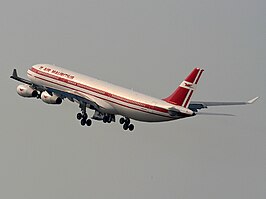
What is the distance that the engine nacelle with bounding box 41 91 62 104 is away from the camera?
167 meters

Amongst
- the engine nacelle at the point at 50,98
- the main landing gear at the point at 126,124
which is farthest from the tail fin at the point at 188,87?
the engine nacelle at the point at 50,98

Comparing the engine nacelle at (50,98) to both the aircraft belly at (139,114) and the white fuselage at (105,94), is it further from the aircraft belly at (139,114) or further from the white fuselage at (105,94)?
the aircraft belly at (139,114)

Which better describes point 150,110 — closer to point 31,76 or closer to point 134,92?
point 134,92

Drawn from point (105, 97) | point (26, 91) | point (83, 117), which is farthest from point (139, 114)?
point (26, 91)

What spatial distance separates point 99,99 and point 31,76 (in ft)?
54.6

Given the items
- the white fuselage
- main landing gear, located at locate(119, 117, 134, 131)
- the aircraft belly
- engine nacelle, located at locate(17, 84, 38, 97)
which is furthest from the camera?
engine nacelle, located at locate(17, 84, 38, 97)

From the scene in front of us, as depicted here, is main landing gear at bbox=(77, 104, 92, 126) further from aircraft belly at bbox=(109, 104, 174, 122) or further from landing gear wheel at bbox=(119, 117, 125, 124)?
aircraft belly at bbox=(109, 104, 174, 122)

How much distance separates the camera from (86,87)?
166 metres

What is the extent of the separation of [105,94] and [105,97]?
0.42 meters

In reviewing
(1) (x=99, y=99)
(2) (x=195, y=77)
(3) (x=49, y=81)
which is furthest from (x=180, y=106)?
(3) (x=49, y=81)

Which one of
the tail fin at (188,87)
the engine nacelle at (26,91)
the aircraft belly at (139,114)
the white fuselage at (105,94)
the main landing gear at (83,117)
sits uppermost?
the tail fin at (188,87)

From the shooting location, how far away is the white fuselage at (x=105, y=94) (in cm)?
15612

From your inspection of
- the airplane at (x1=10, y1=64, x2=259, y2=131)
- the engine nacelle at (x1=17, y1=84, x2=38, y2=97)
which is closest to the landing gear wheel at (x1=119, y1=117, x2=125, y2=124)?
the airplane at (x1=10, y1=64, x2=259, y2=131)

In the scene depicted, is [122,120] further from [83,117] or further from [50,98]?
[50,98]
